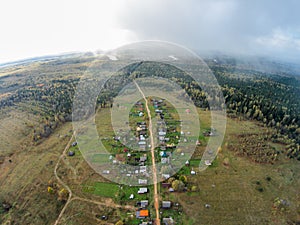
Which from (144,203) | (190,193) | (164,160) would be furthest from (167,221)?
(164,160)

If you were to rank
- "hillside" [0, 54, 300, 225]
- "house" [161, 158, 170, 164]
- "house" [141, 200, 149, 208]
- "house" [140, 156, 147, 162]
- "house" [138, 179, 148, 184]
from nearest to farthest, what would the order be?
"hillside" [0, 54, 300, 225], "house" [141, 200, 149, 208], "house" [138, 179, 148, 184], "house" [161, 158, 170, 164], "house" [140, 156, 147, 162]

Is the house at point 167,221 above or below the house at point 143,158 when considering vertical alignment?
below

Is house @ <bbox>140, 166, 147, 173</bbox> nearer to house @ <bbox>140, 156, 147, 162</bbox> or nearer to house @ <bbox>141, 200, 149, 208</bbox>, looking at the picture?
house @ <bbox>140, 156, 147, 162</bbox>

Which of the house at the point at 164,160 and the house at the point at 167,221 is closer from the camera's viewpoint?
the house at the point at 167,221

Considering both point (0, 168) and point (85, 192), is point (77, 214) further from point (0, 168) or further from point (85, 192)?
point (0, 168)

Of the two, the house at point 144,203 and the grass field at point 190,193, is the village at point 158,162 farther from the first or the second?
the grass field at point 190,193

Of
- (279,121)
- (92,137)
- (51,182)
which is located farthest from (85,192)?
(279,121)

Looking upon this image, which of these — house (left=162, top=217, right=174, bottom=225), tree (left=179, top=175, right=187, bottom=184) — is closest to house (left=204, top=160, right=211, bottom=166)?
tree (left=179, top=175, right=187, bottom=184)

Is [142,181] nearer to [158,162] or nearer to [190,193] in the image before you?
[158,162]

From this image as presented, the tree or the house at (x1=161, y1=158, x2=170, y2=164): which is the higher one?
the house at (x1=161, y1=158, x2=170, y2=164)

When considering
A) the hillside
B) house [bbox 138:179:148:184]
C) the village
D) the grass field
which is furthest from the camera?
house [bbox 138:179:148:184]

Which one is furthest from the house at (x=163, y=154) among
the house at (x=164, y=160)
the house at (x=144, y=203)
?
the house at (x=144, y=203)
